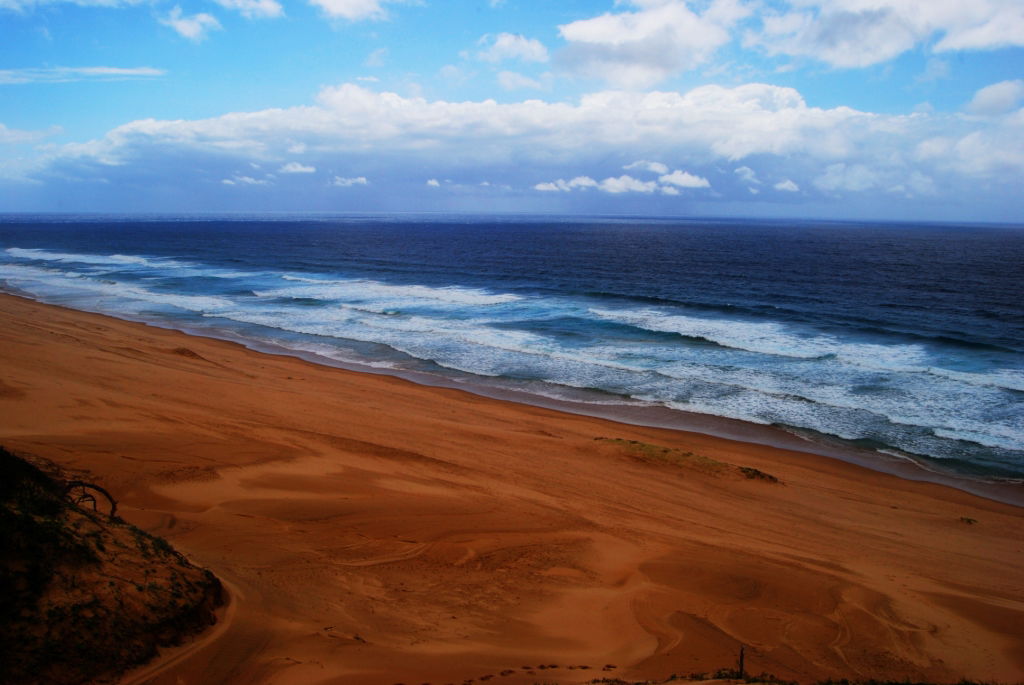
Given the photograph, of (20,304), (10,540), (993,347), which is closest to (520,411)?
(10,540)

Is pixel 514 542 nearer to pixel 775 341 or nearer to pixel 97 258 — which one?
pixel 775 341

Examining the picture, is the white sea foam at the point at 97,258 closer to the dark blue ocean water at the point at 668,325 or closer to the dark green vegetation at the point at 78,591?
the dark blue ocean water at the point at 668,325

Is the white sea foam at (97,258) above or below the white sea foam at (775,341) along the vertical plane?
above

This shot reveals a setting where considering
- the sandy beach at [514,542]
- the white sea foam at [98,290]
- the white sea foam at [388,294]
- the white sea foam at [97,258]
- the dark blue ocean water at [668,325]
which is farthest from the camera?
the white sea foam at [97,258]

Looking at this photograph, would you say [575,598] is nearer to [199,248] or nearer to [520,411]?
[520,411]

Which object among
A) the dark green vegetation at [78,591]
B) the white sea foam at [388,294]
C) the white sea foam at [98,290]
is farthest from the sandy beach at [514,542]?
the white sea foam at [388,294]

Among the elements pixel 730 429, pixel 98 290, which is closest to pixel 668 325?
pixel 730 429

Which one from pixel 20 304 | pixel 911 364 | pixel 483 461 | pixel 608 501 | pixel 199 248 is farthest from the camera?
pixel 199 248
